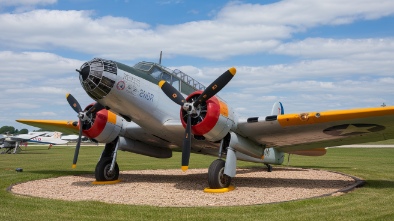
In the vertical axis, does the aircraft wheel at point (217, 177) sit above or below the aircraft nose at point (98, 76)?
below

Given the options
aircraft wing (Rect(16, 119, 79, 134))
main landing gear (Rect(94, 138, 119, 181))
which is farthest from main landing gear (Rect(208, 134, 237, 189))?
aircraft wing (Rect(16, 119, 79, 134))

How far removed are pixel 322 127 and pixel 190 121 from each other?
12.3 ft

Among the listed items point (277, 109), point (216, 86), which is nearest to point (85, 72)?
point (216, 86)

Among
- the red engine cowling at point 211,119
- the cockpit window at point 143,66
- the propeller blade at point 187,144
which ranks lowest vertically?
the propeller blade at point 187,144

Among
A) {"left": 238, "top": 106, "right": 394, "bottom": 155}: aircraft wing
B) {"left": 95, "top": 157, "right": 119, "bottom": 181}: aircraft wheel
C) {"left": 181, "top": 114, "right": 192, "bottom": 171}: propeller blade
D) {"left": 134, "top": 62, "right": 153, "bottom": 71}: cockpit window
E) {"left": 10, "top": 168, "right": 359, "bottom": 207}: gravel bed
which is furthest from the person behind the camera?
{"left": 95, "top": 157, "right": 119, "bottom": 181}: aircraft wheel

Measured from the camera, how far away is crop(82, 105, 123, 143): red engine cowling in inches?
515

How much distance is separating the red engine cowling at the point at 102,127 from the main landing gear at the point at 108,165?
356 millimetres

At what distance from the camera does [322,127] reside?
36.3ft

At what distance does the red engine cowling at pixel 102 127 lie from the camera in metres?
13.1

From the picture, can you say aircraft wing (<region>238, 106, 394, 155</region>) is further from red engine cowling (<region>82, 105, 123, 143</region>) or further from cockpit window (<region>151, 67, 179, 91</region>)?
red engine cowling (<region>82, 105, 123, 143</region>)

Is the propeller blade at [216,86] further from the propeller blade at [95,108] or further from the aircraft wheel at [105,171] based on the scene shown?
the aircraft wheel at [105,171]

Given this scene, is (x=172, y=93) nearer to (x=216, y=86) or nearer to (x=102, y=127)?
(x=216, y=86)

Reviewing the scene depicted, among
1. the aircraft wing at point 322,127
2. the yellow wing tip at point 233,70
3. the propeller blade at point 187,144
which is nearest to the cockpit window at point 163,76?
the propeller blade at point 187,144

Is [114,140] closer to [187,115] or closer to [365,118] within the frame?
[187,115]
